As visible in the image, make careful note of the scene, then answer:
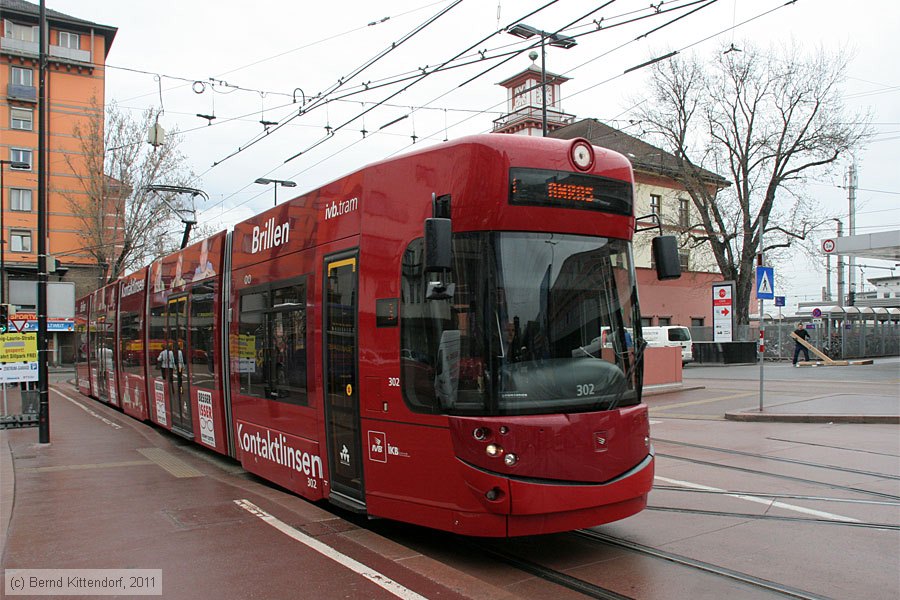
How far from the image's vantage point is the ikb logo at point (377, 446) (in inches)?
240

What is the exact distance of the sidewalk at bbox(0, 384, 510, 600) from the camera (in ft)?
17.3

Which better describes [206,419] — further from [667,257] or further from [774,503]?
[774,503]

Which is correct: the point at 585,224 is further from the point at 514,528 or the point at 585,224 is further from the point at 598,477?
the point at 514,528

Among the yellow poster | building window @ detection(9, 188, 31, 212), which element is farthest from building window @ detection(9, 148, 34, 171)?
the yellow poster

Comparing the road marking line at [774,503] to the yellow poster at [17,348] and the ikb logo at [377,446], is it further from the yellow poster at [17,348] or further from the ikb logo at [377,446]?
the yellow poster at [17,348]

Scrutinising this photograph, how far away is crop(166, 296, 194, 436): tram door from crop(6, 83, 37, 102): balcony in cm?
4873

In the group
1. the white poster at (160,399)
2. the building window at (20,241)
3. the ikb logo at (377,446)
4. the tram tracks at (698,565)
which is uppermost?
the building window at (20,241)

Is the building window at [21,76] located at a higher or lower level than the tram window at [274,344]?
higher

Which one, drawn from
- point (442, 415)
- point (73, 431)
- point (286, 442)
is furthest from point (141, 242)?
point (442, 415)

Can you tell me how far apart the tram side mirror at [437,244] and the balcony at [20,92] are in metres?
57.1

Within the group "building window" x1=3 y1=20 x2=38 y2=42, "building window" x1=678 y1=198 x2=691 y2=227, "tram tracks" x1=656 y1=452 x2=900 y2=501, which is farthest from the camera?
"building window" x1=3 y1=20 x2=38 y2=42

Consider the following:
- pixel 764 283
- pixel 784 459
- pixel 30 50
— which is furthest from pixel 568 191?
pixel 30 50

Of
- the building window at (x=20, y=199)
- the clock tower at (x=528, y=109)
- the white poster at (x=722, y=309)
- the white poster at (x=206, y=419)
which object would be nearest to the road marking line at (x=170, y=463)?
the white poster at (x=206, y=419)

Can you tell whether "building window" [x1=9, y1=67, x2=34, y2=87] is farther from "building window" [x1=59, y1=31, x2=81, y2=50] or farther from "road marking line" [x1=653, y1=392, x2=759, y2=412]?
"road marking line" [x1=653, y1=392, x2=759, y2=412]
